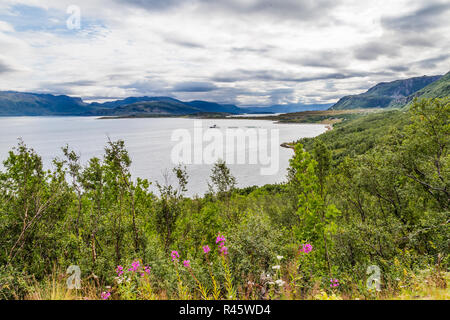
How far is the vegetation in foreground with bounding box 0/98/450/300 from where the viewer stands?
6934 millimetres

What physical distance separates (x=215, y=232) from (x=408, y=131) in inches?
687

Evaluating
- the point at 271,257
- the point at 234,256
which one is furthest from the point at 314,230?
the point at 234,256

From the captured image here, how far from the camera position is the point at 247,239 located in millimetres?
10094

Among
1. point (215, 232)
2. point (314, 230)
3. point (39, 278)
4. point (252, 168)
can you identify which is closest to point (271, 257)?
point (314, 230)

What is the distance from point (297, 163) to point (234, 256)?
16.3 ft

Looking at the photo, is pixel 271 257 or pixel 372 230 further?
pixel 372 230

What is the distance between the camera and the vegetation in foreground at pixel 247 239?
6934mm

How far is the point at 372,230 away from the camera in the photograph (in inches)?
579

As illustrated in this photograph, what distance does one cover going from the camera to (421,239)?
15.7 meters

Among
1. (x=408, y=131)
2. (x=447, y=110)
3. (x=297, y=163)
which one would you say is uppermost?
(x=447, y=110)
